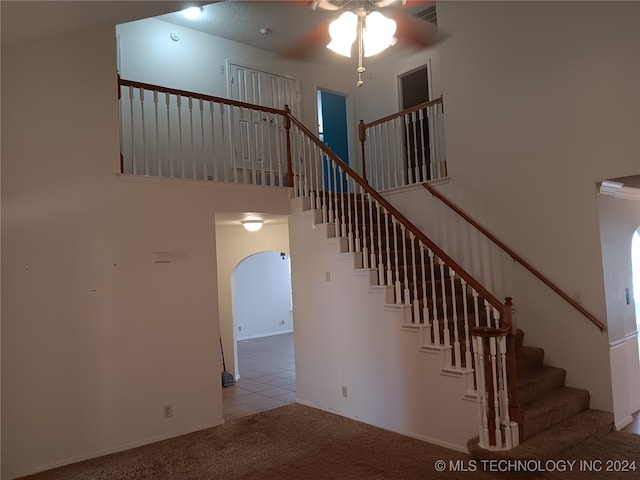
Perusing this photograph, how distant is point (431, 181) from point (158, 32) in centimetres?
418

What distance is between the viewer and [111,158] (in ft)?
13.1

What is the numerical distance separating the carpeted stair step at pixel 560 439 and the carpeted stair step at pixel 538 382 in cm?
28

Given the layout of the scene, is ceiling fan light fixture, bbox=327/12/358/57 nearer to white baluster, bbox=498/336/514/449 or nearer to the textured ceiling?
the textured ceiling

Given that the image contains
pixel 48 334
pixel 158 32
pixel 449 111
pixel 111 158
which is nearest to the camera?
pixel 48 334

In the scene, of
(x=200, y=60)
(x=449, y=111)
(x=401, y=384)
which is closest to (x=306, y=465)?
(x=401, y=384)

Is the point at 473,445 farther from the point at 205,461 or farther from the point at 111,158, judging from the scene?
the point at 111,158

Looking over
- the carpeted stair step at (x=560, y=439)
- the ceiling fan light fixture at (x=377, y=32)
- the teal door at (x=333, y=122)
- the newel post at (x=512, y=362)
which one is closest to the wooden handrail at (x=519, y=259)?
the carpeted stair step at (x=560, y=439)

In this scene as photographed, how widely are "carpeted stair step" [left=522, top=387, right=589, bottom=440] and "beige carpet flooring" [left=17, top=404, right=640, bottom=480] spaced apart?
10.1 inches

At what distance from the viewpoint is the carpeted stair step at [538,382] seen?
3725 mm

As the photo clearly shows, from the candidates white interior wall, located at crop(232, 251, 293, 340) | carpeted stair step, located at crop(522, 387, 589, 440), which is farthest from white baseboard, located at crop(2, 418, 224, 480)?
white interior wall, located at crop(232, 251, 293, 340)

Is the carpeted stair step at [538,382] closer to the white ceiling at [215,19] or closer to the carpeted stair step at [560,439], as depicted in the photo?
the carpeted stair step at [560,439]

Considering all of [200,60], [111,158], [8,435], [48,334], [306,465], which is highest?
[200,60]

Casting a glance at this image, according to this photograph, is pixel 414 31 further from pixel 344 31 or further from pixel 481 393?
pixel 481 393

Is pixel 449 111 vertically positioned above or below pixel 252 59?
below
